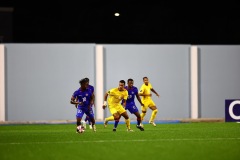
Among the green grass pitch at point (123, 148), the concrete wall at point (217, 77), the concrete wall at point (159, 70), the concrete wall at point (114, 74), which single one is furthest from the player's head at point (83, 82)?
the concrete wall at point (217, 77)

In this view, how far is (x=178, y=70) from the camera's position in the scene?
37.6 metres

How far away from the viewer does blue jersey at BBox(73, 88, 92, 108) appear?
24578mm

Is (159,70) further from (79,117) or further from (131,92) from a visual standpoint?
(79,117)

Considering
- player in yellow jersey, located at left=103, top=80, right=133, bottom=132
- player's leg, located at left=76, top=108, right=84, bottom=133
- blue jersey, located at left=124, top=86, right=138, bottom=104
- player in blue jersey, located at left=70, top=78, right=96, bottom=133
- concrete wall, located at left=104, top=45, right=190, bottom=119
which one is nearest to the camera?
player's leg, located at left=76, top=108, right=84, bottom=133

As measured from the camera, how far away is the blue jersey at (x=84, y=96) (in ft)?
80.6

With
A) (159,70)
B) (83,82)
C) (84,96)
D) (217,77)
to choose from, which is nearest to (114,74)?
(159,70)

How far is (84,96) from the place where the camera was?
80.8 ft

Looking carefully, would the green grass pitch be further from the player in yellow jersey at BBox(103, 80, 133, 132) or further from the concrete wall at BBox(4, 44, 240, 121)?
the concrete wall at BBox(4, 44, 240, 121)

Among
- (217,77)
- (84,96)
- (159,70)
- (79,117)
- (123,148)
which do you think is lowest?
(123,148)

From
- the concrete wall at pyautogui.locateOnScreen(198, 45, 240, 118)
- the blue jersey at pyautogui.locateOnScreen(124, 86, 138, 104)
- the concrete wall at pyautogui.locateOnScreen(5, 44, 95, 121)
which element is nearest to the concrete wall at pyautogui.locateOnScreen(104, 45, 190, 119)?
the concrete wall at pyautogui.locateOnScreen(198, 45, 240, 118)

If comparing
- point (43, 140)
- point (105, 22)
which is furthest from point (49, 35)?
point (43, 140)

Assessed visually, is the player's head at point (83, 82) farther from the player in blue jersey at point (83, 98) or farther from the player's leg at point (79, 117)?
the player's leg at point (79, 117)

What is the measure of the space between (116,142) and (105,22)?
33421 mm

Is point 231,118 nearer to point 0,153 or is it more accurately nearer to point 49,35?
point 0,153
